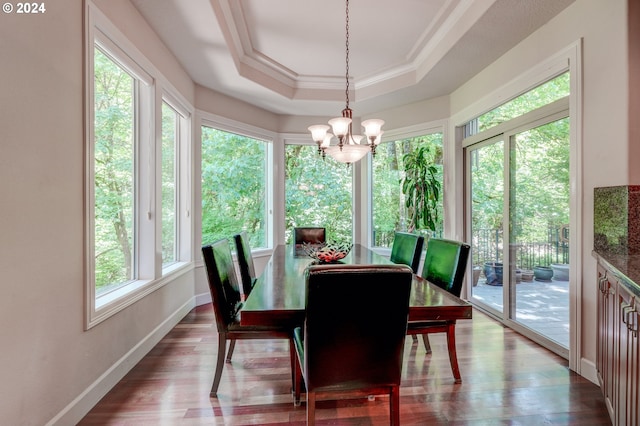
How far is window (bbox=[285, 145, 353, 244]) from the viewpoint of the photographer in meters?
4.88

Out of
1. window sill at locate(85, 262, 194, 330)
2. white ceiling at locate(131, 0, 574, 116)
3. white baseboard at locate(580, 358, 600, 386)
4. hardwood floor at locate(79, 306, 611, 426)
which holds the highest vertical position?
white ceiling at locate(131, 0, 574, 116)

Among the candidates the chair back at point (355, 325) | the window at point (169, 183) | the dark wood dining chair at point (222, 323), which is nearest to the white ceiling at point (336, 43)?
the window at point (169, 183)

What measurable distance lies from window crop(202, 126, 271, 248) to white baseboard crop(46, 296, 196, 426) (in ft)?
4.73

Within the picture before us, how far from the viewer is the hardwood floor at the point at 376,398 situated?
1762 mm

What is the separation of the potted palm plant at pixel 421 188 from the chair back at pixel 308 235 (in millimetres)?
1289

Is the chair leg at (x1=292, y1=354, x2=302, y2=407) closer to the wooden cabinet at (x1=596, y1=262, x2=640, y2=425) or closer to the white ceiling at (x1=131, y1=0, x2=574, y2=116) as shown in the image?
the wooden cabinet at (x1=596, y1=262, x2=640, y2=425)

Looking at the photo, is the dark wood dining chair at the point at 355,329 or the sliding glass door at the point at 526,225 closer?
the dark wood dining chair at the point at 355,329

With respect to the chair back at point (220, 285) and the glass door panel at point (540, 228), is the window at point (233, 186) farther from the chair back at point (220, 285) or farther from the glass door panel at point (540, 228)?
the glass door panel at point (540, 228)

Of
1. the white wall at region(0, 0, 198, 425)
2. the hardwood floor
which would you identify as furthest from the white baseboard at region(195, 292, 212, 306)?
the white wall at region(0, 0, 198, 425)

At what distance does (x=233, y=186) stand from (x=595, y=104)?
3.82 metres

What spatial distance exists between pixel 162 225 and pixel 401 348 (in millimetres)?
2555

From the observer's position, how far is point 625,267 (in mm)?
1436

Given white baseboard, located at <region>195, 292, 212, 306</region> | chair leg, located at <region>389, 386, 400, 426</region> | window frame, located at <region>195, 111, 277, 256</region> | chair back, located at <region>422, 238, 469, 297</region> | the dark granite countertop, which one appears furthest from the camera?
window frame, located at <region>195, 111, 277, 256</region>

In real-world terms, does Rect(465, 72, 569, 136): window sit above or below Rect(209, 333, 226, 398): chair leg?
above
